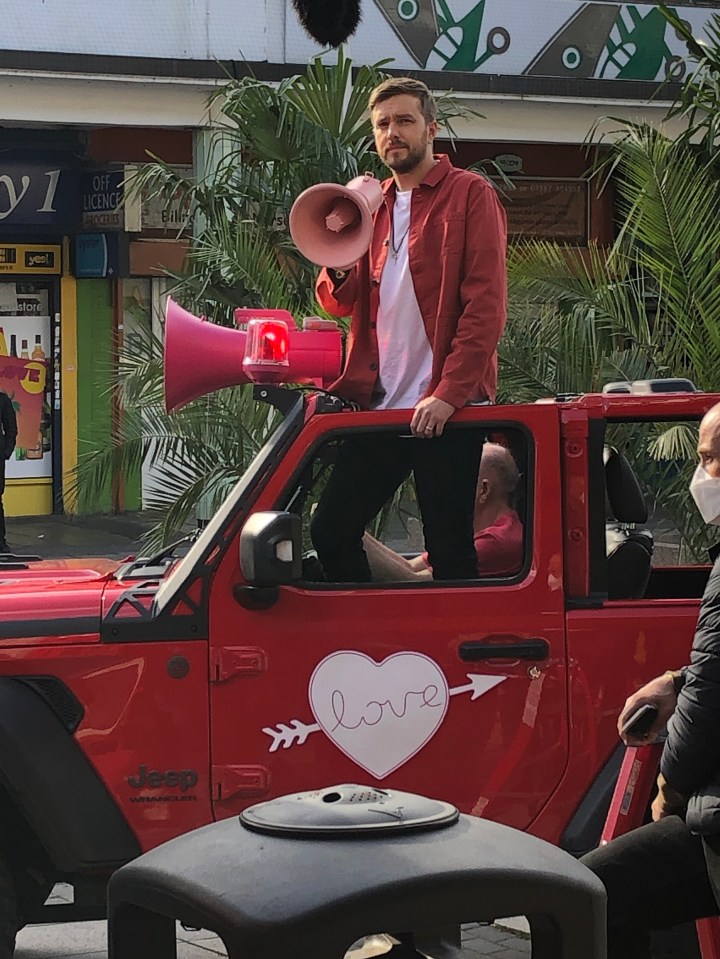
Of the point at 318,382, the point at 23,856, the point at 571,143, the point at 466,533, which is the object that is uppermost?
the point at 571,143

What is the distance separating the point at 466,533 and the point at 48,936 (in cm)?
210

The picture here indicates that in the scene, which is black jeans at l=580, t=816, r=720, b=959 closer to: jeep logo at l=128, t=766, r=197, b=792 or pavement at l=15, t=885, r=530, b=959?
jeep logo at l=128, t=766, r=197, b=792

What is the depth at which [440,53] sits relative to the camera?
1587cm

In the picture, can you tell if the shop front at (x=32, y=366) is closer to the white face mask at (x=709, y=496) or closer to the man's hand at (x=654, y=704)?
the man's hand at (x=654, y=704)

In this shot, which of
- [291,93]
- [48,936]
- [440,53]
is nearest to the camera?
[48,936]

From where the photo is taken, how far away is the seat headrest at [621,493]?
4.62 metres

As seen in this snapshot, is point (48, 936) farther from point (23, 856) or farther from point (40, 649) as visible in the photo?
point (40, 649)

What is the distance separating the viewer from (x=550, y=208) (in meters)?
19.0

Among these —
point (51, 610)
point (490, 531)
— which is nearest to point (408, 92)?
point (490, 531)

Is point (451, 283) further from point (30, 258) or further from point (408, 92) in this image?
point (30, 258)

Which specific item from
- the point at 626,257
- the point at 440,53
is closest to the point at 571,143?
the point at 440,53

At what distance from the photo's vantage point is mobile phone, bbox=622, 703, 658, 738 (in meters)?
3.59

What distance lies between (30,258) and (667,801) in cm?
1574

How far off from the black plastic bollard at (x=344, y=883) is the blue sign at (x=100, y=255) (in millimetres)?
16296
